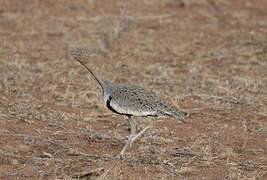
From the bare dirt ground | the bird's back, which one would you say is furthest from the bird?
the bare dirt ground

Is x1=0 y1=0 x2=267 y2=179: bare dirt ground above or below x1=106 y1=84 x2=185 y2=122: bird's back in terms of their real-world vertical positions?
below

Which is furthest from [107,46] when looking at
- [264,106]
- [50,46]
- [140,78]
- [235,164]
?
[235,164]

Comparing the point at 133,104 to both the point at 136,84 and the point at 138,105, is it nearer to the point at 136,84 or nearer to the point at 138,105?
the point at 138,105

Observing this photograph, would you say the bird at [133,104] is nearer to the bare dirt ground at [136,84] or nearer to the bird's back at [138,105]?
the bird's back at [138,105]

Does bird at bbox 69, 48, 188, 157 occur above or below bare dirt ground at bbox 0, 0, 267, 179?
above

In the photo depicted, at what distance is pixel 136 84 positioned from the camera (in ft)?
28.2

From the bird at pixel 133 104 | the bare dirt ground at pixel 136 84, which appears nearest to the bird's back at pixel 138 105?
the bird at pixel 133 104

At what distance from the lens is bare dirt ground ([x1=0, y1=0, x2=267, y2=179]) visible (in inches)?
213

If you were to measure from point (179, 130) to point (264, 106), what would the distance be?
1.58 metres

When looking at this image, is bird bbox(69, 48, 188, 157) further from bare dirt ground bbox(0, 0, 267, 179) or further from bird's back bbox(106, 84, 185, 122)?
bare dirt ground bbox(0, 0, 267, 179)

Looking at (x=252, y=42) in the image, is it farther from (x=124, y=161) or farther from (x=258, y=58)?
(x=124, y=161)

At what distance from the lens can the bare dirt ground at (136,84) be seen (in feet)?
17.8

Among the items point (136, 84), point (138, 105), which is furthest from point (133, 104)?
point (136, 84)

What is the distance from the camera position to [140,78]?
8.95m
